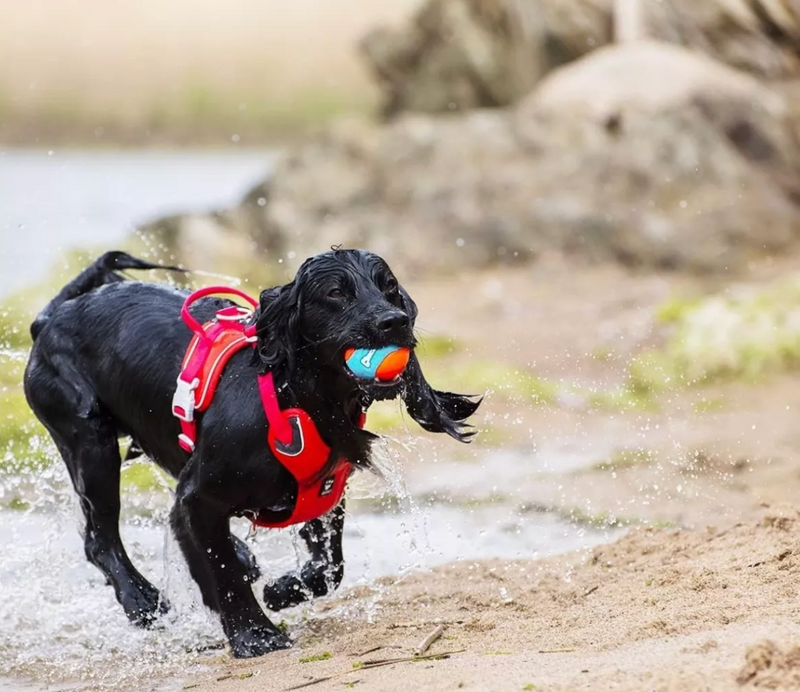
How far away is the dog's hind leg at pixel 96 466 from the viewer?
5215 millimetres

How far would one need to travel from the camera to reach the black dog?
4246mm

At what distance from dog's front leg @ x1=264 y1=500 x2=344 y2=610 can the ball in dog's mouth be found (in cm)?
115

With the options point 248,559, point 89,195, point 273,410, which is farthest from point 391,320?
point 89,195

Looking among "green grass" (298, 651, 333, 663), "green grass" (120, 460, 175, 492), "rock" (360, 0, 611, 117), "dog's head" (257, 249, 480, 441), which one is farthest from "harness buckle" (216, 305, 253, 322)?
"rock" (360, 0, 611, 117)

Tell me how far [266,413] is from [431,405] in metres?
0.58

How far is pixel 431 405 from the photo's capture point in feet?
15.1

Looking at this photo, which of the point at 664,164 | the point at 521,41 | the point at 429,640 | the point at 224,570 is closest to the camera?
the point at 429,640

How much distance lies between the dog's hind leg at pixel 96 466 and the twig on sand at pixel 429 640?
1285mm

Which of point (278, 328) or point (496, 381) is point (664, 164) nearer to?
point (496, 381)

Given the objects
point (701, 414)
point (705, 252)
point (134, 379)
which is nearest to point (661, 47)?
point (705, 252)

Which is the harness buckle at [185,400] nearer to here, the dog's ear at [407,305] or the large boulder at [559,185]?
the dog's ear at [407,305]

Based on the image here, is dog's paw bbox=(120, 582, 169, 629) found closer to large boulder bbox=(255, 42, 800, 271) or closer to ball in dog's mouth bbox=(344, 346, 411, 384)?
ball in dog's mouth bbox=(344, 346, 411, 384)

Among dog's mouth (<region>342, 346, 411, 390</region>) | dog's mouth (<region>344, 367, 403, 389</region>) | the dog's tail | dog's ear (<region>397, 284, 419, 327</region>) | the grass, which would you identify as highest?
the dog's tail

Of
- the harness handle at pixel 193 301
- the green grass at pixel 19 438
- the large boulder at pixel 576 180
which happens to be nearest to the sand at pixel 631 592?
the harness handle at pixel 193 301
